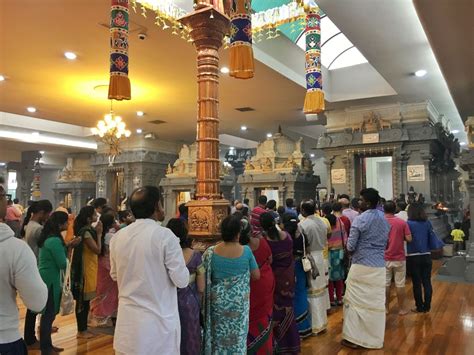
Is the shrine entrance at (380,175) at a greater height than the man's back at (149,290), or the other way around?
the shrine entrance at (380,175)

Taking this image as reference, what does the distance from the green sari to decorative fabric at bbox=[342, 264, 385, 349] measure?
5.19ft

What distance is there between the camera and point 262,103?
10523 millimetres

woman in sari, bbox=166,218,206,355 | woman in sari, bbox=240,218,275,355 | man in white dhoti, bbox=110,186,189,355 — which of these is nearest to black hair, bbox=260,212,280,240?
woman in sari, bbox=240,218,275,355

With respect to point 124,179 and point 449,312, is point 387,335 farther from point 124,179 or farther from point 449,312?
point 124,179

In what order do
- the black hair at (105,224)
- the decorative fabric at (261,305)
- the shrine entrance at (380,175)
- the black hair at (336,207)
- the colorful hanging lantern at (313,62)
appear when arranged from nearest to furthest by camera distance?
the decorative fabric at (261,305) < the black hair at (105,224) < the black hair at (336,207) < the colorful hanging lantern at (313,62) < the shrine entrance at (380,175)

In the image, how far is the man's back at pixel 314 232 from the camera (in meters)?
4.05

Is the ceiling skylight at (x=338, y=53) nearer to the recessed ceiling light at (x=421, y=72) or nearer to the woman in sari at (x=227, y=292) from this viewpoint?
the recessed ceiling light at (x=421, y=72)

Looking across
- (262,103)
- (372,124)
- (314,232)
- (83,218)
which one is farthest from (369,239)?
(372,124)

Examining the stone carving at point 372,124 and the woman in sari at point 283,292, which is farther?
the stone carving at point 372,124

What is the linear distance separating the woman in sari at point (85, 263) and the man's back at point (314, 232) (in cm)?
220

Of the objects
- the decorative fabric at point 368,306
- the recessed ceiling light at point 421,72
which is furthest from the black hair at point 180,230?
the recessed ceiling light at point 421,72

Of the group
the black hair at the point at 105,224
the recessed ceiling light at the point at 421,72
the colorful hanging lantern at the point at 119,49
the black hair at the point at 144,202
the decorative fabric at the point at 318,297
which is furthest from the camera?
the recessed ceiling light at the point at 421,72

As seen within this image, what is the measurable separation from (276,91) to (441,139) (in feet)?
16.3

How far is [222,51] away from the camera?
7.00 metres
